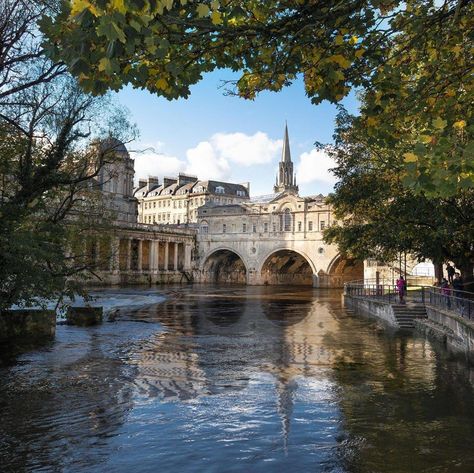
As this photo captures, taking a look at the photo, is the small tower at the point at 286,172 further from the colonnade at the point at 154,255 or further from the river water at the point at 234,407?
the river water at the point at 234,407

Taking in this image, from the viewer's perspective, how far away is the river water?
9336mm

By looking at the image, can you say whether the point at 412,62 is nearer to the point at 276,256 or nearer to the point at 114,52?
the point at 114,52

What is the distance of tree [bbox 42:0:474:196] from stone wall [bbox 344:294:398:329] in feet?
69.2

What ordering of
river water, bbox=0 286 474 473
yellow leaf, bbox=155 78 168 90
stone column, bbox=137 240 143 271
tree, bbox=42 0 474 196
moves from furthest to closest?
stone column, bbox=137 240 143 271 → river water, bbox=0 286 474 473 → yellow leaf, bbox=155 78 168 90 → tree, bbox=42 0 474 196

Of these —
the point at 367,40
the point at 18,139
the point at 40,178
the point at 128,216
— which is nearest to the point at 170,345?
the point at 40,178

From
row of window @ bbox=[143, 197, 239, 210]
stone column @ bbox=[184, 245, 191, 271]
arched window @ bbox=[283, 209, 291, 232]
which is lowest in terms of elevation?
stone column @ bbox=[184, 245, 191, 271]

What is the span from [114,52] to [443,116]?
249 inches

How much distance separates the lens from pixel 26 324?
21.6 metres

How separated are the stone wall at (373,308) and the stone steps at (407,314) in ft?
0.88

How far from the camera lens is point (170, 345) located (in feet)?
70.6

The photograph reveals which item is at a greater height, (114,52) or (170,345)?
(114,52)

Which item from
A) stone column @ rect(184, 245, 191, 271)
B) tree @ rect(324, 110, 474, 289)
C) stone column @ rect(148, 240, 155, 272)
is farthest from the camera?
stone column @ rect(184, 245, 191, 271)

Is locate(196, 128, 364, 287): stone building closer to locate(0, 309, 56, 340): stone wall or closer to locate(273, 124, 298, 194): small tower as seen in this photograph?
locate(273, 124, 298, 194): small tower

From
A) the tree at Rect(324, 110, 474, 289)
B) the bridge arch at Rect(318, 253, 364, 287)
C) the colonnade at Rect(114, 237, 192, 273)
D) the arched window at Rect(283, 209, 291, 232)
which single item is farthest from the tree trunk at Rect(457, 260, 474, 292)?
the colonnade at Rect(114, 237, 192, 273)
